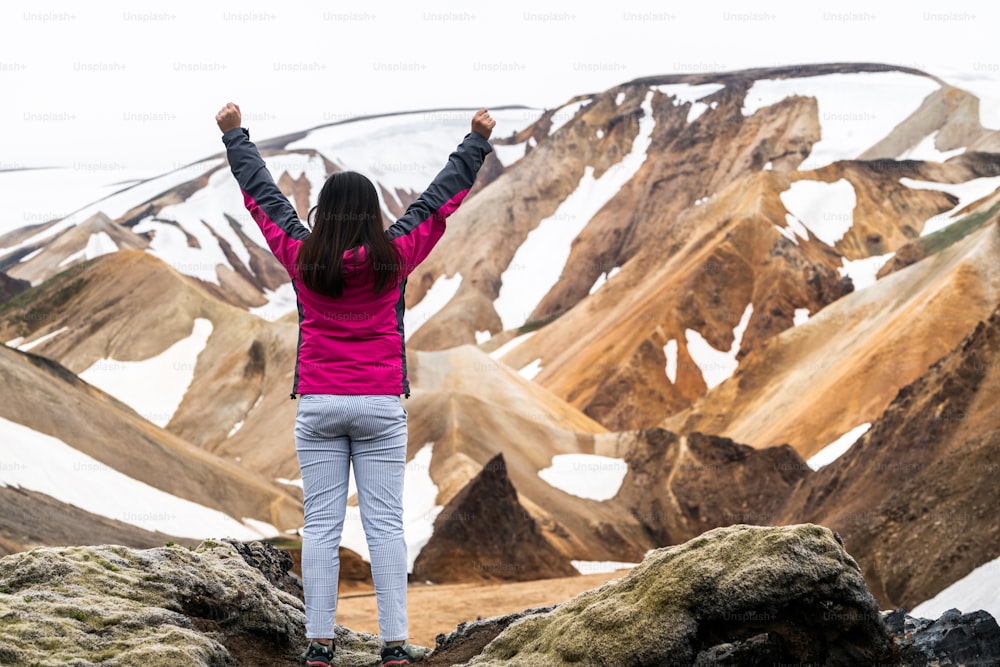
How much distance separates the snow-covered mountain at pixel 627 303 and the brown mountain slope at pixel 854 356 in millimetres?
139

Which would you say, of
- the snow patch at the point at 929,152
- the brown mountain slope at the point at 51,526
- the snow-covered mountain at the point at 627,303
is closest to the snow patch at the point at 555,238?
the snow-covered mountain at the point at 627,303

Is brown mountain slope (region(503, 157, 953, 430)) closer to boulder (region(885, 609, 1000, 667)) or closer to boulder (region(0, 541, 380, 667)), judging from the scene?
boulder (region(885, 609, 1000, 667))

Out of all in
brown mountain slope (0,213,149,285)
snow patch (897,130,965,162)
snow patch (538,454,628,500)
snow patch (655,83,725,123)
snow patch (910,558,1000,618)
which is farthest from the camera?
snow patch (655,83,725,123)

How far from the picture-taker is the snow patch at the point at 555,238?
93.1m

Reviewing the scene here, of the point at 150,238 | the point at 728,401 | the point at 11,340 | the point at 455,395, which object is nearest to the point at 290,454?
the point at 455,395

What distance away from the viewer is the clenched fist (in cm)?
618

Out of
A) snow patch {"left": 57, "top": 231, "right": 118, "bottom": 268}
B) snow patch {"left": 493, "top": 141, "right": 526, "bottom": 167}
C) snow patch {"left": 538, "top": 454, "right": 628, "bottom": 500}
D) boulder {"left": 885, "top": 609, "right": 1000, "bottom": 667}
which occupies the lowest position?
boulder {"left": 885, "top": 609, "right": 1000, "bottom": 667}

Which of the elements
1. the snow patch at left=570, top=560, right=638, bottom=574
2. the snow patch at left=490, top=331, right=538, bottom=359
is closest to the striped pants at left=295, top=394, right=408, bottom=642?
the snow patch at left=570, top=560, right=638, bottom=574

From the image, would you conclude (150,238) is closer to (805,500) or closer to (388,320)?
(805,500)

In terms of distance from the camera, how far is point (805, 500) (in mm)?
31047

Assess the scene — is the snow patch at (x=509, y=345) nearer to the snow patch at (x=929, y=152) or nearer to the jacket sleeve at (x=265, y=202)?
the snow patch at (x=929, y=152)

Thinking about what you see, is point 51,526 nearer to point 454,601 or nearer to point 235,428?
point 454,601

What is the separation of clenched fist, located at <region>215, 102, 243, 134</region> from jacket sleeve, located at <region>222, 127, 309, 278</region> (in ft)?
0.11

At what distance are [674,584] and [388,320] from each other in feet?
6.16
